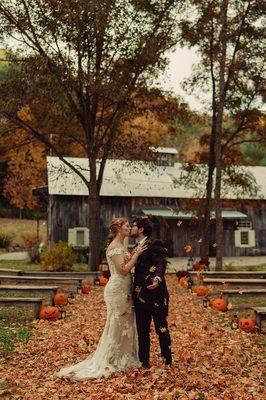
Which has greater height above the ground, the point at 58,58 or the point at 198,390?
the point at 58,58

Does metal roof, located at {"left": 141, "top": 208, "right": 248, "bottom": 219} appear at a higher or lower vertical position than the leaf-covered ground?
higher

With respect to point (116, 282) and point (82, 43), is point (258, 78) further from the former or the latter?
point (116, 282)

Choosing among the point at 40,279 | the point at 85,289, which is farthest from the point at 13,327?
the point at 85,289

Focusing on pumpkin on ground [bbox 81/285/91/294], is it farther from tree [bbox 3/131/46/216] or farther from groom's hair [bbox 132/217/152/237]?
tree [bbox 3/131/46/216]

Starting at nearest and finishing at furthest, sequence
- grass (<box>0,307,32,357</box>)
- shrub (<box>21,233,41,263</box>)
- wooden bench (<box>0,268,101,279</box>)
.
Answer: grass (<box>0,307,32,357</box>) → wooden bench (<box>0,268,101,279</box>) → shrub (<box>21,233,41,263</box>)

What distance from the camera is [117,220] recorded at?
25.9 ft

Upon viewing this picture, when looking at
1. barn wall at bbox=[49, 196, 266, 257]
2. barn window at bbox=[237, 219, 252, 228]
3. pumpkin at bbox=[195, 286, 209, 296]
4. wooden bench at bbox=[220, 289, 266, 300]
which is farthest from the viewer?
barn window at bbox=[237, 219, 252, 228]

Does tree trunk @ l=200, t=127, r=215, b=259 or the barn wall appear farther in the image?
the barn wall

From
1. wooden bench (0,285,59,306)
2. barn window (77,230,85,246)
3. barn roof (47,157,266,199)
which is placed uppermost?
barn roof (47,157,266,199)

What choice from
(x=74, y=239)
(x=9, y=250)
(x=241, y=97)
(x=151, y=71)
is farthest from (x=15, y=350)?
(x=9, y=250)

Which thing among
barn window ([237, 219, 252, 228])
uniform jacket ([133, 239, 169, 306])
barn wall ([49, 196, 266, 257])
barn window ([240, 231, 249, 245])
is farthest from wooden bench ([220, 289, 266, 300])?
barn window ([237, 219, 252, 228])

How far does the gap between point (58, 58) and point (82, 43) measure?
1735 millimetres

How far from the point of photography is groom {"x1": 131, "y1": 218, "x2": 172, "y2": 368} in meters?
7.72

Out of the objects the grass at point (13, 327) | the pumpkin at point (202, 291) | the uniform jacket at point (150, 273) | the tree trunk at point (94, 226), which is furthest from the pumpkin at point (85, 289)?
the uniform jacket at point (150, 273)
